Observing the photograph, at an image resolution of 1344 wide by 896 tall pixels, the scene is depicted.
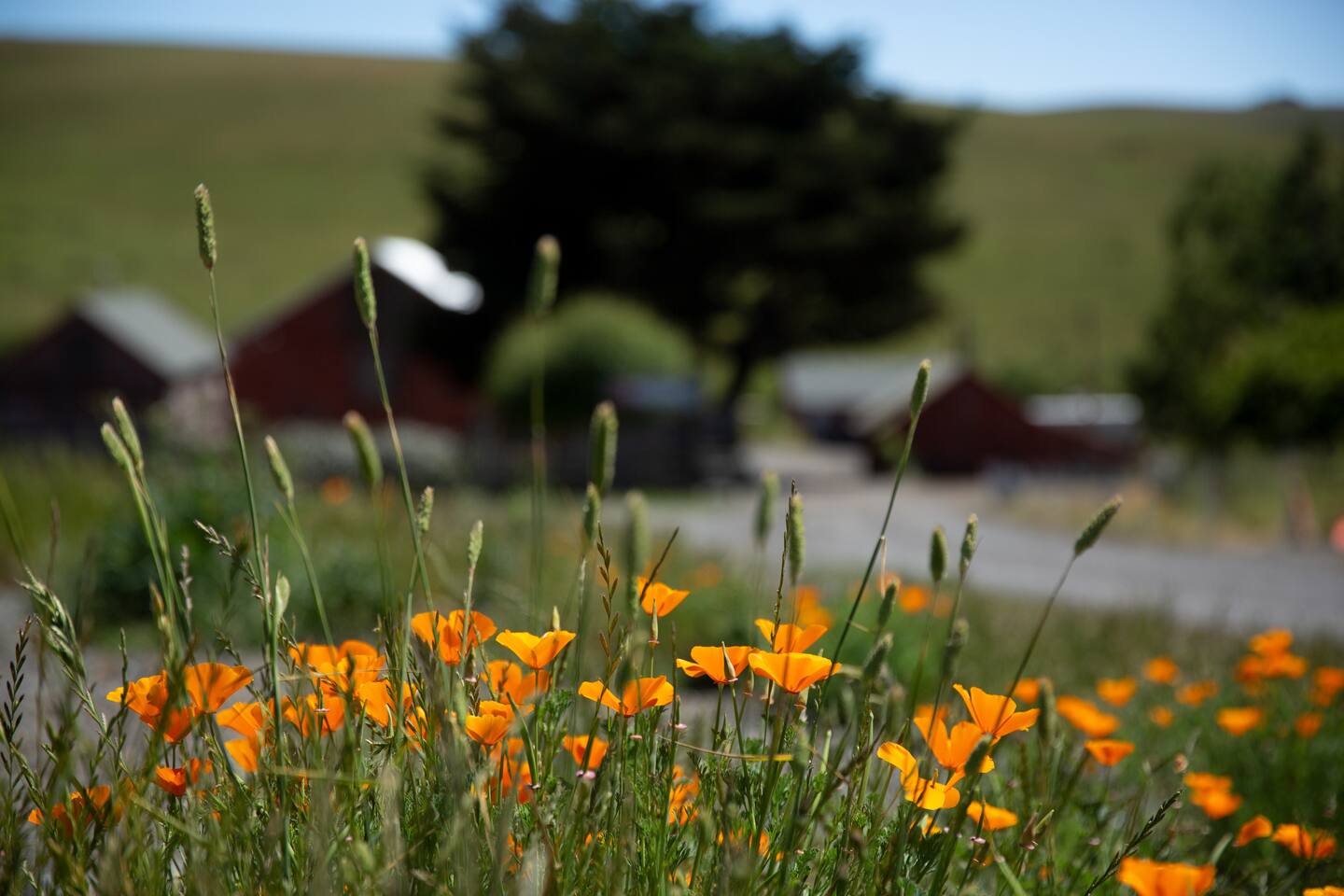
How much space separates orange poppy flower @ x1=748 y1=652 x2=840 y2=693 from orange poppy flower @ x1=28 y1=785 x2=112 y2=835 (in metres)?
0.82

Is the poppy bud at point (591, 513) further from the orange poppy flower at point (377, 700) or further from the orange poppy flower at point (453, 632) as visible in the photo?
the orange poppy flower at point (377, 700)

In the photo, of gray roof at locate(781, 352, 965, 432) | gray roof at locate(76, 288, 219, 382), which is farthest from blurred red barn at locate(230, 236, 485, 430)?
gray roof at locate(781, 352, 965, 432)

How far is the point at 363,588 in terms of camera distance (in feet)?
21.0

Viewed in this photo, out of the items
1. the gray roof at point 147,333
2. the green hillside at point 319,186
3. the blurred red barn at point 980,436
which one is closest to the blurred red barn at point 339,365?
the gray roof at point 147,333

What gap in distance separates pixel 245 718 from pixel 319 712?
0.32ft

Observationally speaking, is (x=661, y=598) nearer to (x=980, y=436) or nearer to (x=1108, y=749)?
(x=1108, y=749)

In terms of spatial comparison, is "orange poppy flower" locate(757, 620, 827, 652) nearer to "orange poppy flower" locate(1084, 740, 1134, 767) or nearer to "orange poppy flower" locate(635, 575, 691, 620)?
"orange poppy flower" locate(635, 575, 691, 620)

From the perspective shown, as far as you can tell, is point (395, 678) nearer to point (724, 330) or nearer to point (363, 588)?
point (363, 588)

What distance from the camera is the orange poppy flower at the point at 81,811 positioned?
4.36ft

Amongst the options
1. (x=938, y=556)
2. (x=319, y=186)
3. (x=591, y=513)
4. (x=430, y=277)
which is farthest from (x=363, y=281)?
(x=319, y=186)

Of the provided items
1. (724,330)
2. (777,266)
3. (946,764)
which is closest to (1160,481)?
(777,266)

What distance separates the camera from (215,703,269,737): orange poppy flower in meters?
1.42

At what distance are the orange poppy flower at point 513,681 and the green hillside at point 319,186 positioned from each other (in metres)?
48.3

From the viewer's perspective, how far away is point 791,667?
1.32 meters
